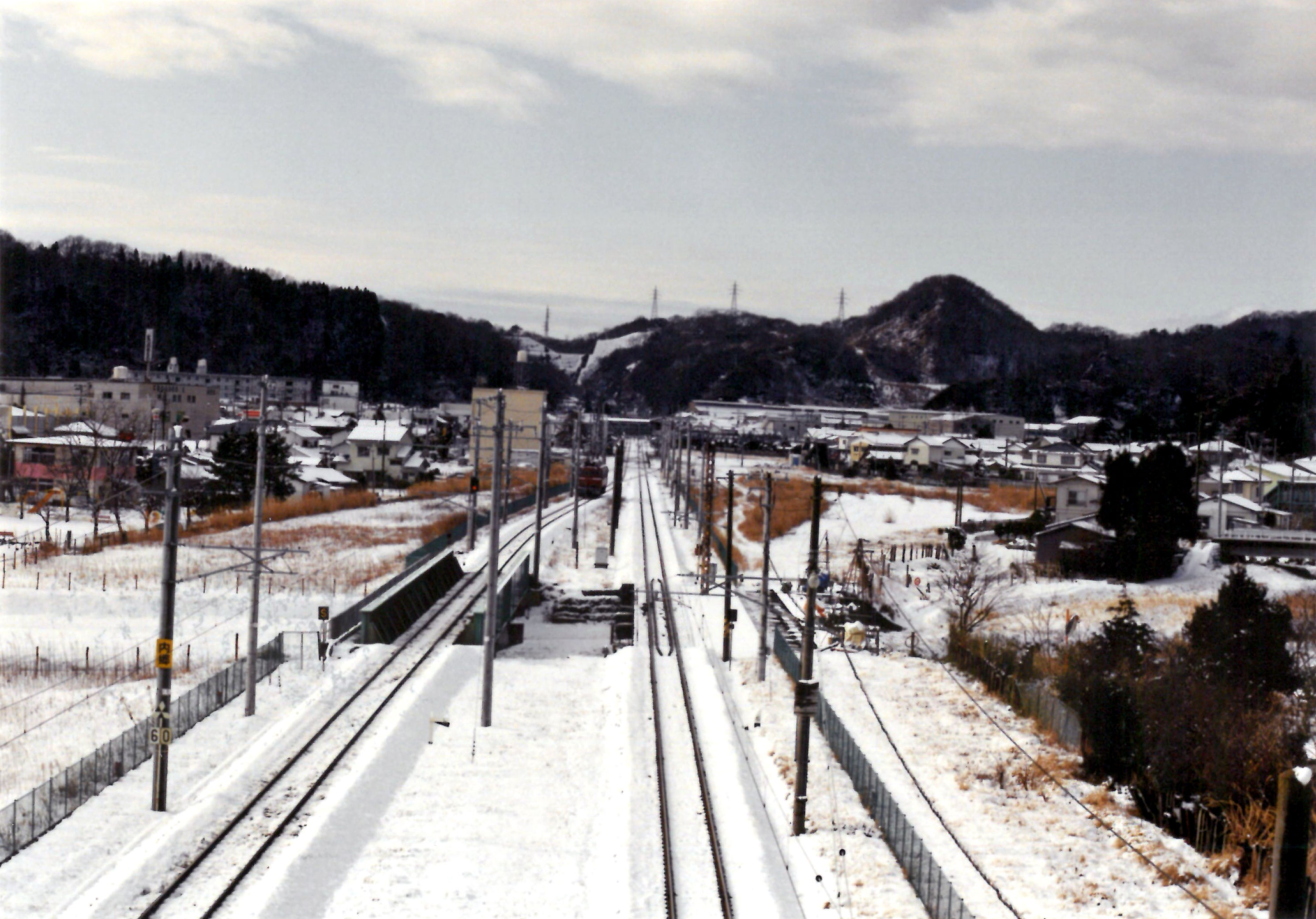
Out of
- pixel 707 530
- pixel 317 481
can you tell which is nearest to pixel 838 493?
pixel 707 530

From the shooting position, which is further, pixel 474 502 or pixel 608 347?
pixel 608 347

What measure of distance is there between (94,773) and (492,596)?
20.2ft

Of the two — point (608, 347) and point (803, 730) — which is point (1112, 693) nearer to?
point (803, 730)

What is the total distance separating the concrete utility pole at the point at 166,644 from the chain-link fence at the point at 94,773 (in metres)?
0.60

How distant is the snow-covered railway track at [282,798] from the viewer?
9.94 m

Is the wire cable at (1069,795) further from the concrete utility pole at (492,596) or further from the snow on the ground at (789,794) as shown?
the concrete utility pole at (492,596)

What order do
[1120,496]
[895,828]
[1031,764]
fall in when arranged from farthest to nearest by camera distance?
1. [1120,496]
2. [1031,764]
3. [895,828]

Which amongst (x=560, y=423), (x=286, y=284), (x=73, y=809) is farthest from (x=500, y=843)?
(x=560, y=423)

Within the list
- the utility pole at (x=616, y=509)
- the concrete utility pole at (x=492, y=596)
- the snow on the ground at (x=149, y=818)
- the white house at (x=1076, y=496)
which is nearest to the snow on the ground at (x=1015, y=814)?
the concrete utility pole at (x=492, y=596)

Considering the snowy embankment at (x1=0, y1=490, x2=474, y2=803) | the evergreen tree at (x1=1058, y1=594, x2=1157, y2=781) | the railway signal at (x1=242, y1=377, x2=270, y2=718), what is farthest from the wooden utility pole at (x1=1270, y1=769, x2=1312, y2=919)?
the snowy embankment at (x1=0, y1=490, x2=474, y2=803)

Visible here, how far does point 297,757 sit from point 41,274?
14.1m

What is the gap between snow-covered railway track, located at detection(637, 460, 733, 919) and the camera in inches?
418

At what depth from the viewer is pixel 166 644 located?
1243 cm

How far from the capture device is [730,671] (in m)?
21.5
